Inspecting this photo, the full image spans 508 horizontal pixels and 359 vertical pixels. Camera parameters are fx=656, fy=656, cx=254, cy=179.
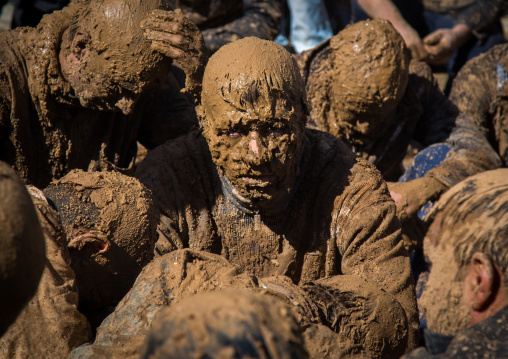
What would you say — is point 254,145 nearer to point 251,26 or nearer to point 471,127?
point 471,127

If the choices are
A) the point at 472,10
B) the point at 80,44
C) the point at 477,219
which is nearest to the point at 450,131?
the point at 472,10

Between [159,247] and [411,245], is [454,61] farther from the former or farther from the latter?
[159,247]

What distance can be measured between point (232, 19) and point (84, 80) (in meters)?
2.23

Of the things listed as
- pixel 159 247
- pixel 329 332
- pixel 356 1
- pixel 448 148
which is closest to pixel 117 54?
pixel 159 247

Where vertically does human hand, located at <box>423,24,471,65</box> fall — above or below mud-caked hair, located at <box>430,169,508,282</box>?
above

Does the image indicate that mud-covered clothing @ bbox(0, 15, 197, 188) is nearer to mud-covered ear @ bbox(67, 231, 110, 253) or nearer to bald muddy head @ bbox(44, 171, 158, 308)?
bald muddy head @ bbox(44, 171, 158, 308)

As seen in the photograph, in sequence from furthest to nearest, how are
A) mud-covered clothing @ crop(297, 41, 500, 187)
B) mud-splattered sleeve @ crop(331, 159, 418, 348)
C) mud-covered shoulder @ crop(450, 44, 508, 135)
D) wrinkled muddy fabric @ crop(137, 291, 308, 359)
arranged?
1. mud-covered shoulder @ crop(450, 44, 508, 135)
2. mud-covered clothing @ crop(297, 41, 500, 187)
3. mud-splattered sleeve @ crop(331, 159, 418, 348)
4. wrinkled muddy fabric @ crop(137, 291, 308, 359)

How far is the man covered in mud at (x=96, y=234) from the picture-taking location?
2.49m

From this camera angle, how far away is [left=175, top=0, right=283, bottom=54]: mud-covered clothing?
5016mm

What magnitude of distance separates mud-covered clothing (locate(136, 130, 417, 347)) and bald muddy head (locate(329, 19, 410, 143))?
92 centimetres

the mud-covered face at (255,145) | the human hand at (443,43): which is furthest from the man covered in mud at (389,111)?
the mud-covered face at (255,145)

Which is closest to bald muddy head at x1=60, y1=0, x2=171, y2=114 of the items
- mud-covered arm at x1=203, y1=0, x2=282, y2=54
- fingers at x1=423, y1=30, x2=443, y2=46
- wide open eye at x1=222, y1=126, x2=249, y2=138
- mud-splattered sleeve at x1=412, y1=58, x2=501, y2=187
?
wide open eye at x1=222, y1=126, x2=249, y2=138

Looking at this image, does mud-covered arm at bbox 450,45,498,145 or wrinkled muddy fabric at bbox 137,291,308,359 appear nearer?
wrinkled muddy fabric at bbox 137,291,308,359

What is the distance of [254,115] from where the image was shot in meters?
2.65
